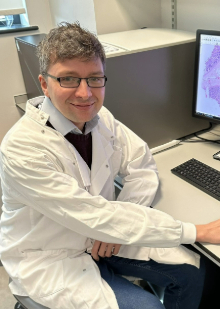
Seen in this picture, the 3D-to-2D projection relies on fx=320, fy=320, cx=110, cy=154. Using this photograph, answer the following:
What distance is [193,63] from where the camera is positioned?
1467 mm

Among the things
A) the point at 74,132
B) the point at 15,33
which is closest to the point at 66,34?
the point at 74,132

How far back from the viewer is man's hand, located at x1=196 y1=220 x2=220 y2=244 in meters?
0.94

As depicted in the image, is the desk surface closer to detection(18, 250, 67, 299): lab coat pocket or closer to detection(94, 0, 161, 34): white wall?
detection(18, 250, 67, 299): lab coat pocket

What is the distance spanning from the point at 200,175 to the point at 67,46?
0.68 meters

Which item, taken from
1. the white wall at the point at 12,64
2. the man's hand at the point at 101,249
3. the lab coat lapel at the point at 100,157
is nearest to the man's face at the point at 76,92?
the lab coat lapel at the point at 100,157

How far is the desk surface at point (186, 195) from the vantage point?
40.9 inches

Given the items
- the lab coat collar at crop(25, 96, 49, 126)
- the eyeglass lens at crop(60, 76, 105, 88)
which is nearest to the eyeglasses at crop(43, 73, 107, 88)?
the eyeglass lens at crop(60, 76, 105, 88)

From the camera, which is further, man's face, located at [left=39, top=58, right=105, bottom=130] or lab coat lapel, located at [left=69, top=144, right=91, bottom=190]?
lab coat lapel, located at [left=69, top=144, right=91, bottom=190]

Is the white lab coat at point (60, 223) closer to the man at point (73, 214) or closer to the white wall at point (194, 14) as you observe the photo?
the man at point (73, 214)

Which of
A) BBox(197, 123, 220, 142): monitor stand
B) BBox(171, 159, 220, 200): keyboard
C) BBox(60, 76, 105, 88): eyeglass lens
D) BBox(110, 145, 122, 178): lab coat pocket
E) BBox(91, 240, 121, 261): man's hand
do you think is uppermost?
BBox(60, 76, 105, 88): eyeglass lens

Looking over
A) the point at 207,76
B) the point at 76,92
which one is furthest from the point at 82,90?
the point at 207,76

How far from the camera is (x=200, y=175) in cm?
122

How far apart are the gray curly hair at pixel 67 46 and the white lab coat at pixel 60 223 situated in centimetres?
17

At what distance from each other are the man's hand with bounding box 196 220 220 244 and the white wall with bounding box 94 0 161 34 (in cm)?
115
